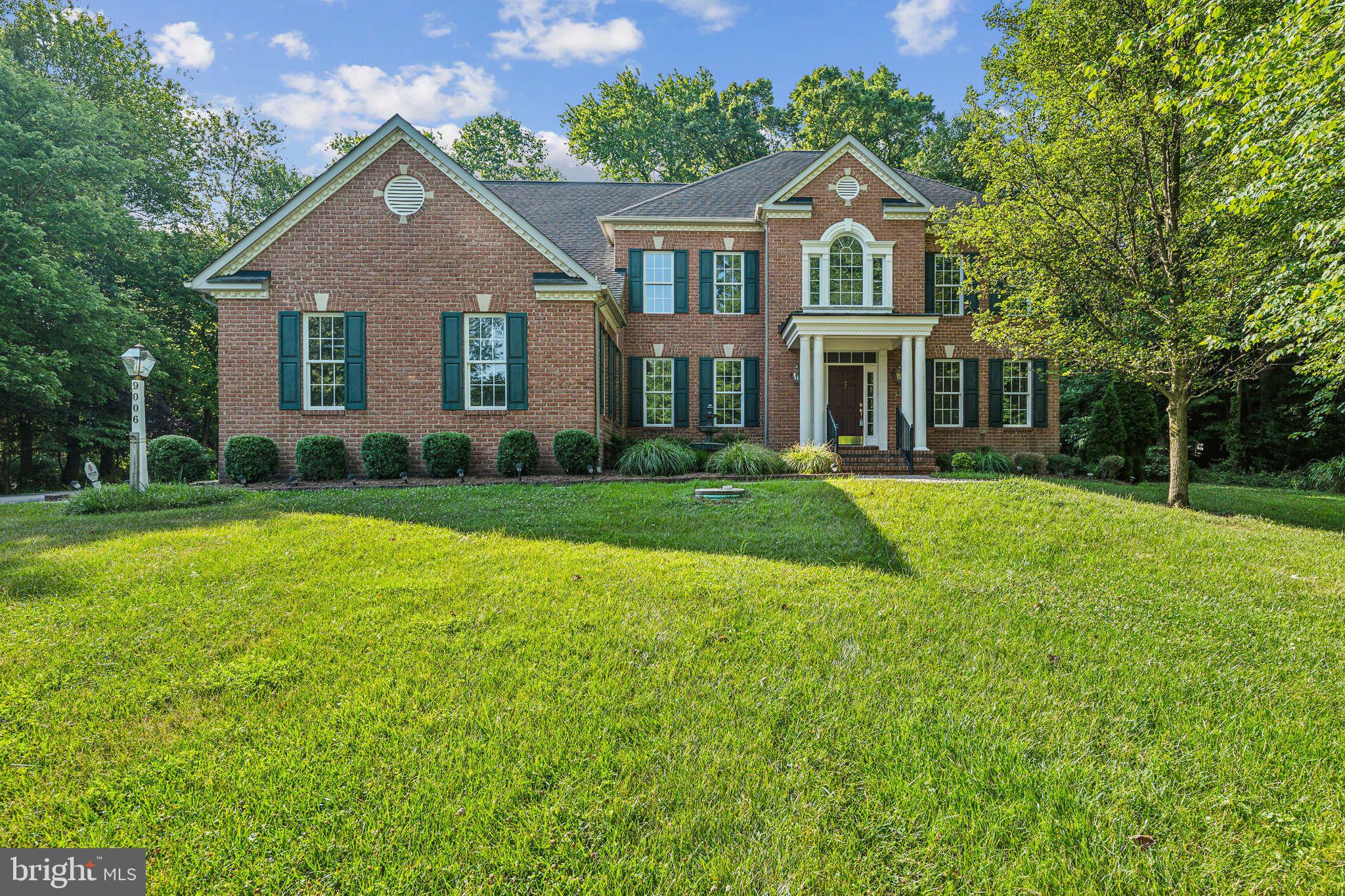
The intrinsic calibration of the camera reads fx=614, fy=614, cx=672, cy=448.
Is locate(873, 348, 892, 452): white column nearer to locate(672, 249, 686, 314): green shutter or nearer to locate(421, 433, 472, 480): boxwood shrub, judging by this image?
locate(672, 249, 686, 314): green shutter

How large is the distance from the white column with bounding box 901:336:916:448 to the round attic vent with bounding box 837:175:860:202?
155 inches

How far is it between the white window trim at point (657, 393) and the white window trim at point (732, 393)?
1019mm

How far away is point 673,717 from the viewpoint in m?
3.03

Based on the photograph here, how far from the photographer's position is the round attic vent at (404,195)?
1241 cm

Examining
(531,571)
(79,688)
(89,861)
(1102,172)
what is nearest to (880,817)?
(89,861)

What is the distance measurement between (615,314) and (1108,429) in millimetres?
13687

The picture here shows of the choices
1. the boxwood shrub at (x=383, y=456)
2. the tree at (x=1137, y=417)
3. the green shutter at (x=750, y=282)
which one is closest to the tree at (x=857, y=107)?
the green shutter at (x=750, y=282)

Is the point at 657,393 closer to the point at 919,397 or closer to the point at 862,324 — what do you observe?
the point at 862,324

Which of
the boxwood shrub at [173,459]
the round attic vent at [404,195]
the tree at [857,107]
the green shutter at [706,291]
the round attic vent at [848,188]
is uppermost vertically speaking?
the tree at [857,107]

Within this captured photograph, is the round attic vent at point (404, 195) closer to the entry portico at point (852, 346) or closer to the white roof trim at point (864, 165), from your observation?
the white roof trim at point (864, 165)

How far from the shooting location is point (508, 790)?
8.00ft

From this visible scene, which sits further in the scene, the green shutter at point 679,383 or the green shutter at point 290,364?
the green shutter at point 679,383

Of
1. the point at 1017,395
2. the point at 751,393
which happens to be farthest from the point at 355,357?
the point at 1017,395

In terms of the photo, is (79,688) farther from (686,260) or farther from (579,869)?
(686,260)
